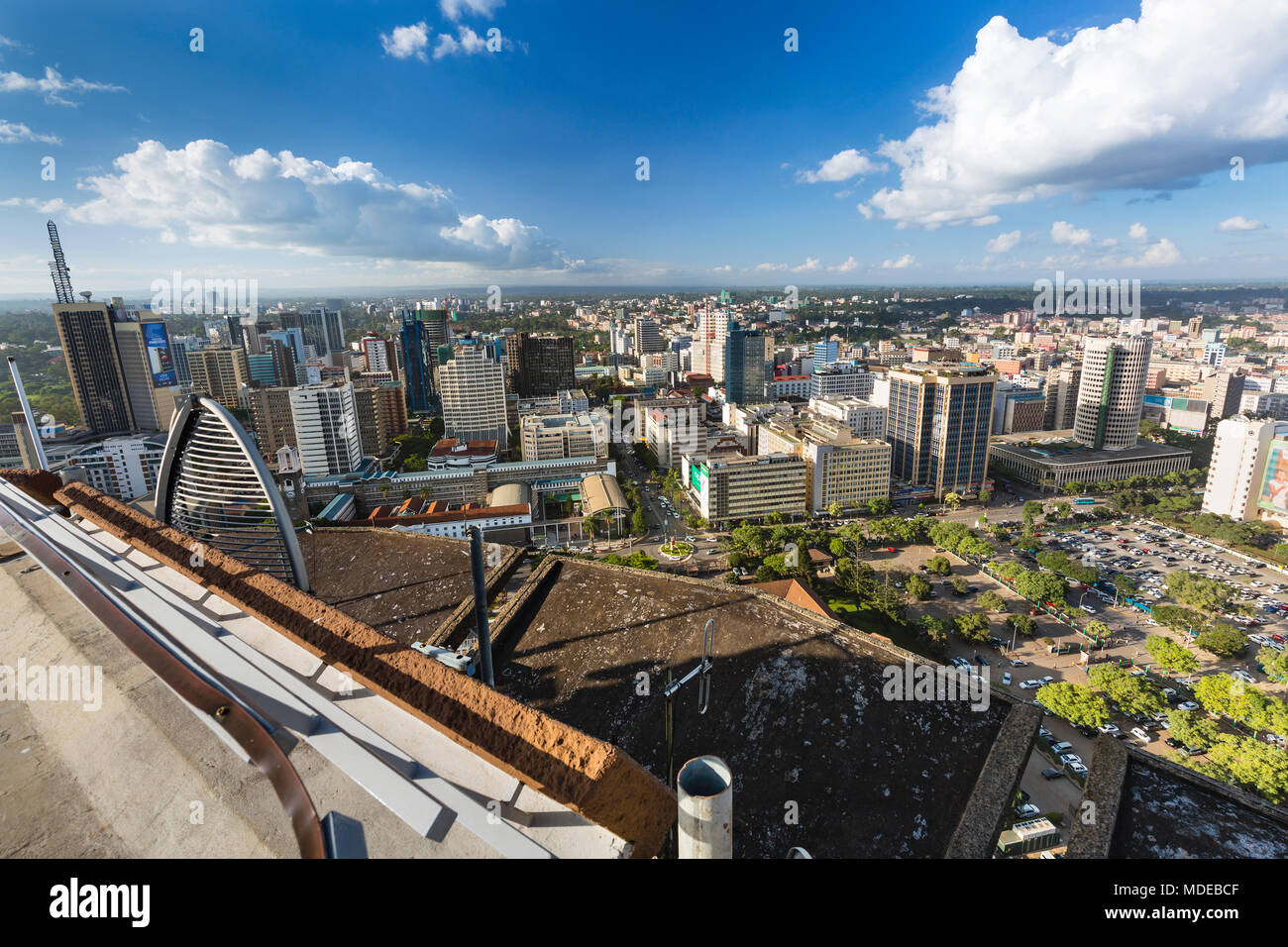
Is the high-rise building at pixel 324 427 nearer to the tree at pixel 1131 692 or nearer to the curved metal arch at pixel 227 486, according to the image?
the curved metal arch at pixel 227 486

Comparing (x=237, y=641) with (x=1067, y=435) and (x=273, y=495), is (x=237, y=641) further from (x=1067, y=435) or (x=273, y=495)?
(x=1067, y=435)

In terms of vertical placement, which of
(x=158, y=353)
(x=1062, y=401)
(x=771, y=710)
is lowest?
(x=1062, y=401)

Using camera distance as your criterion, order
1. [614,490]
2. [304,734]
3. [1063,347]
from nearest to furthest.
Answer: [304,734]
[614,490]
[1063,347]

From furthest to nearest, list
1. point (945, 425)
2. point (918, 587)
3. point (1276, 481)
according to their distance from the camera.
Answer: point (945, 425), point (1276, 481), point (918, 587)

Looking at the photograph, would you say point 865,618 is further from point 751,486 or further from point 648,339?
point 648,339

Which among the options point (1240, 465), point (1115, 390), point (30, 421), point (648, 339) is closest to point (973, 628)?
point (1240, 465)

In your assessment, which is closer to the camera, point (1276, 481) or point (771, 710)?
point (771, 710)

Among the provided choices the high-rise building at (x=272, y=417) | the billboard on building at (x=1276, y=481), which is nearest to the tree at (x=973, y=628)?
the billboard on building at (x=1276, y=481)
